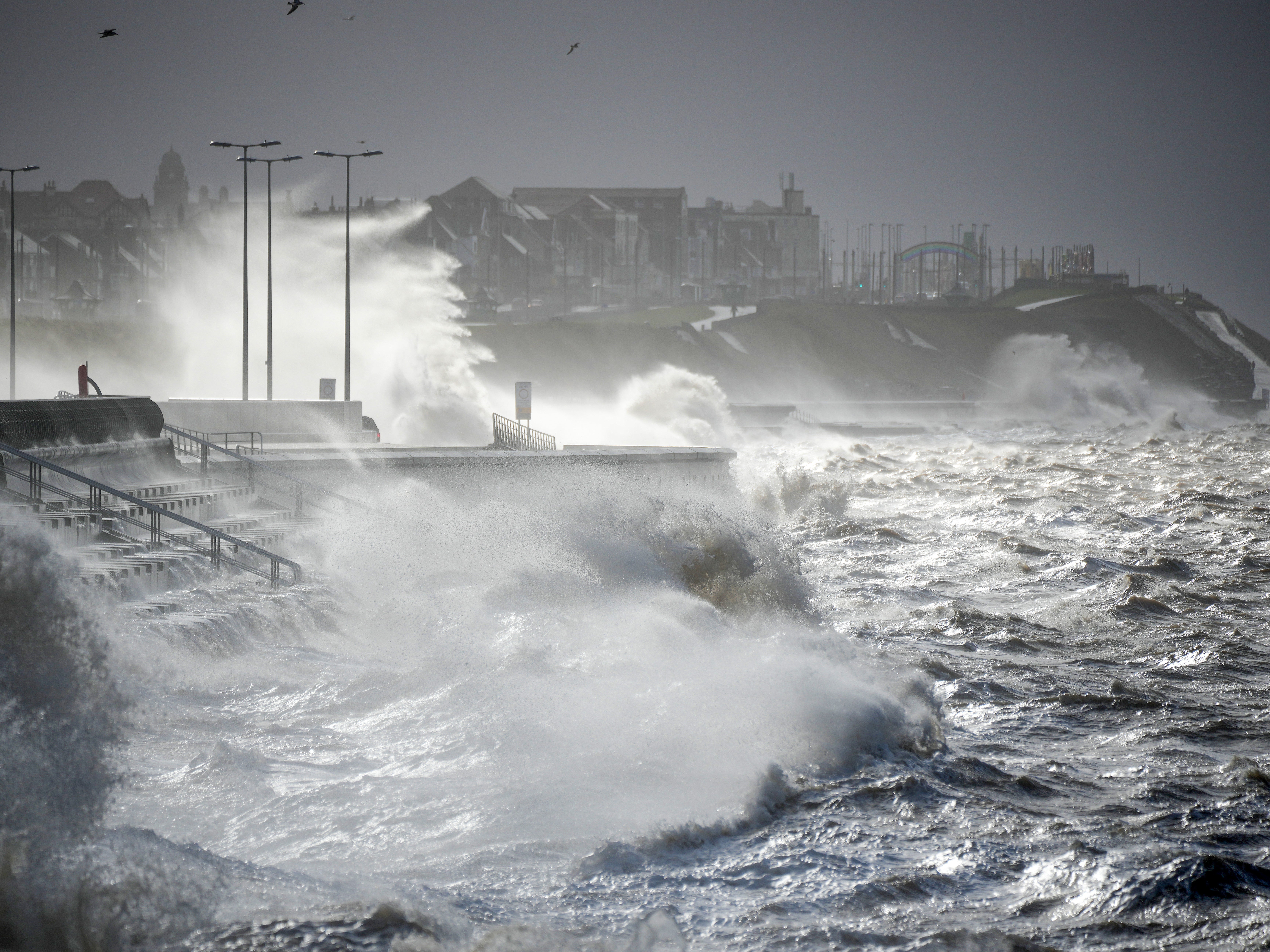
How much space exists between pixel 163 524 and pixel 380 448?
26.9 ft

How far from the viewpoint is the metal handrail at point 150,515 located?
16.1 metres

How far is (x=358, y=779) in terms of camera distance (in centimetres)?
1052

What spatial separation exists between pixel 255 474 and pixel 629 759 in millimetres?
14236

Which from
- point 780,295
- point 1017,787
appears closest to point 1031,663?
point 1017,787

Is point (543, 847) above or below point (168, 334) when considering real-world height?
below

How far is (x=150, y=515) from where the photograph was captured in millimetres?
17938

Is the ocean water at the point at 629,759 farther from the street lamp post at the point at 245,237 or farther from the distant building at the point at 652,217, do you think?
the distant building at the point at 652,217

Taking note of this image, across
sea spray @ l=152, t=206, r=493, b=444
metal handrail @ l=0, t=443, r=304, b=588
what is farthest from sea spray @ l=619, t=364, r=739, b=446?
metal handrail @ l=0, t=443, r=304, b=588

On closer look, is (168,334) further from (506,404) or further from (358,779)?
(358,779)

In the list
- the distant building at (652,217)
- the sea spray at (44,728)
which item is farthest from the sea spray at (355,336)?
the distant building at (652,217)

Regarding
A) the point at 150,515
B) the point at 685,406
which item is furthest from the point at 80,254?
the point at 150,515

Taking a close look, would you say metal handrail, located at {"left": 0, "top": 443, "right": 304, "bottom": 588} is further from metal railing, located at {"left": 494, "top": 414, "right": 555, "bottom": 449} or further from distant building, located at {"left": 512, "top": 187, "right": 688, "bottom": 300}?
distant building, located at {"left": 512, "top": 187, "right": 688, "bottom": 300}

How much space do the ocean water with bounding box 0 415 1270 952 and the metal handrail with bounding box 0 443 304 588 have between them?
0.54 m

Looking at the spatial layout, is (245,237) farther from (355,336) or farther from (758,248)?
(758,248)
